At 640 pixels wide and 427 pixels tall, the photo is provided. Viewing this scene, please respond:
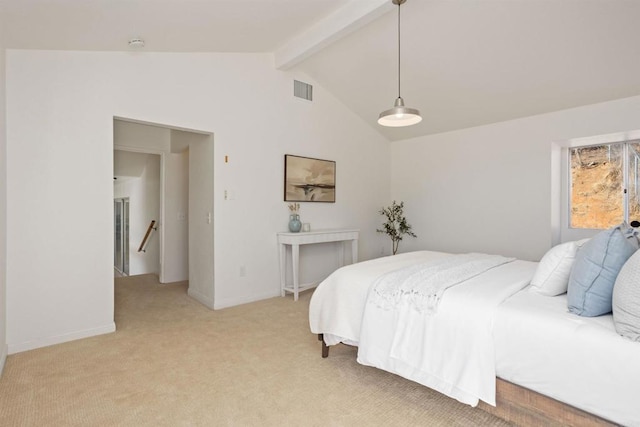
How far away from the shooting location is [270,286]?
4203 mm

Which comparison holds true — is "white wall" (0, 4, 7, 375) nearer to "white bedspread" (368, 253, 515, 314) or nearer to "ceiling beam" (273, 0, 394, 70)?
"ceiling beam" (273, 0, 394, 70)

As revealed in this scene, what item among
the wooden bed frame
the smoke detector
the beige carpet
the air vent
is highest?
the air vent

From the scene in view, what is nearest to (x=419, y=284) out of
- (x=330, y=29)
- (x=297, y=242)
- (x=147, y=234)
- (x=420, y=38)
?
(x=297, y=242)

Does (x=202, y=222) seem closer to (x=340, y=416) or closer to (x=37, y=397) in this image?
(x=37, y=397)

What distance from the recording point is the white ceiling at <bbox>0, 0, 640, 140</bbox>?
2.52 m

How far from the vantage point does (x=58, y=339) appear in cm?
278

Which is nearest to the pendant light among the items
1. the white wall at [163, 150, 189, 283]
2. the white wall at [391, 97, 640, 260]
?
the white wall at [391, 97, 640, 260]

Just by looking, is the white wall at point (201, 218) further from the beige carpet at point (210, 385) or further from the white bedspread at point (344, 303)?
the white bedspread at point (344, 303)

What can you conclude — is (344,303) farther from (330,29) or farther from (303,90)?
(303,90)

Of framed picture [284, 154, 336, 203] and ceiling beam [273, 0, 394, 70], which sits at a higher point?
ceiling beam [273, 0, 394, 70]

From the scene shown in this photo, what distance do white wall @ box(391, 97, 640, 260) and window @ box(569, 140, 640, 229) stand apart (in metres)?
0.26

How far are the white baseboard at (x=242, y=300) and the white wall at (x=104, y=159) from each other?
1 cm

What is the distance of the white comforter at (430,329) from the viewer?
1602mm

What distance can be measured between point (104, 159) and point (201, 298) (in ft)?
6.10
